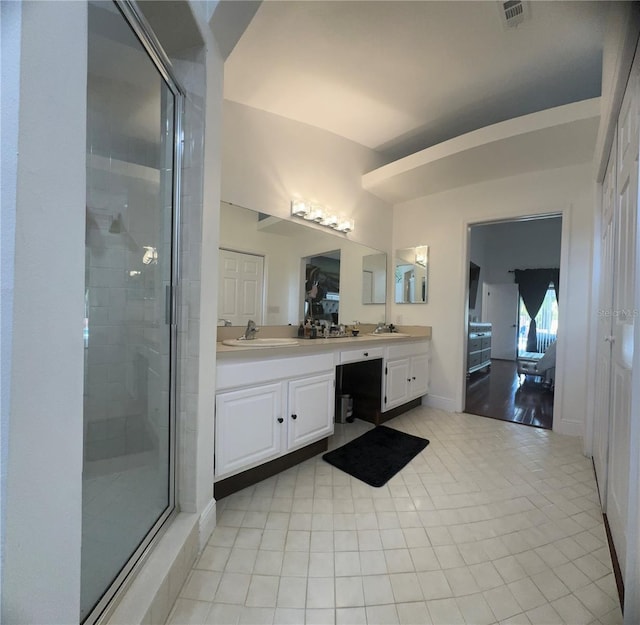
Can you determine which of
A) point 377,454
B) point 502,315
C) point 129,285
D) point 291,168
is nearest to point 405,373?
point 377,454

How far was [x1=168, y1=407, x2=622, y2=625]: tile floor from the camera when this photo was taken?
96 cm

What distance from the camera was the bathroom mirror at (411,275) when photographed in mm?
3168

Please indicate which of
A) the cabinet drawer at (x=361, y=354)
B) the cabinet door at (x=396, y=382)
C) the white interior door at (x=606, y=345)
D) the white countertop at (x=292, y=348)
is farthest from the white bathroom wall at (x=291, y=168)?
the white interior door at (x=606, y=345)

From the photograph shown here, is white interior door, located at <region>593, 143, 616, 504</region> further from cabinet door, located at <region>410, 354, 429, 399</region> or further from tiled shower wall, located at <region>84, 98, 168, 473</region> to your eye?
tiled shower wall, located at <region>84, 98, 168, 473</region>

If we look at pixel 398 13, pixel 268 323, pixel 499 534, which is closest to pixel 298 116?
pixel 398 13

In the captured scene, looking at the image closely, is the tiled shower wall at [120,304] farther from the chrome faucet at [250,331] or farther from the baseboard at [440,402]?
the baseboard at [440,402]

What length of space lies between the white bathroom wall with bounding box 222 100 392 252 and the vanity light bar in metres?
0.07

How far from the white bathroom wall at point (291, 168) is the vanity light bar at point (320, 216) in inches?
2.8

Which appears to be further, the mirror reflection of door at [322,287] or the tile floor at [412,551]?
the mirror reflection of door at [322,287]

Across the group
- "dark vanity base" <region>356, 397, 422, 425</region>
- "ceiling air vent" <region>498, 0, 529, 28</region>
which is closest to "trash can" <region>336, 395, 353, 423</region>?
"dark vanity base" <region>356, 397, 422, 425</region>

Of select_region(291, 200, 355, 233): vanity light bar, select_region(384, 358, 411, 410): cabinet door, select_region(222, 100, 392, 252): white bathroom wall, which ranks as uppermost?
select_region(222, 100, 392, 252): white bathroom wall

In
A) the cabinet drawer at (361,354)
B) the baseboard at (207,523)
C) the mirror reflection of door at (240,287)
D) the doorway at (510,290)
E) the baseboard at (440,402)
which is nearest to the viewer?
the baseboard at (207,523)

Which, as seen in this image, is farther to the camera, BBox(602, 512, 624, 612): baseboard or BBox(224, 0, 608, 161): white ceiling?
BBox(224, 0, 608, 161): white ceiling

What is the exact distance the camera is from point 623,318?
1176 millimetres
